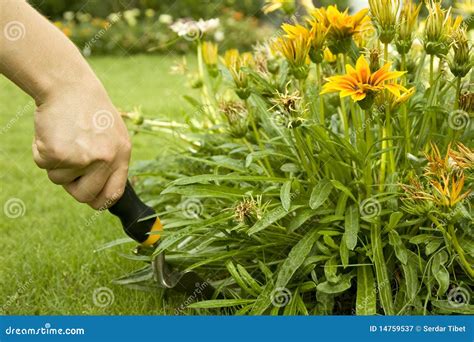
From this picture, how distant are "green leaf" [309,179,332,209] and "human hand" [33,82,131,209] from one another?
509 millimetres

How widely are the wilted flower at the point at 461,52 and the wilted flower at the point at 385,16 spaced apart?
15 cm

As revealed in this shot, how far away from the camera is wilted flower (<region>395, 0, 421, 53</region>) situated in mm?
1736

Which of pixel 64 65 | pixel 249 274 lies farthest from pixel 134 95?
pixel 64 65

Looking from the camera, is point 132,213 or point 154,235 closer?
point 132,213

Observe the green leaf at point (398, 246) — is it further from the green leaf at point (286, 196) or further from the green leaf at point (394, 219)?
the green leaf at point (286, 196)

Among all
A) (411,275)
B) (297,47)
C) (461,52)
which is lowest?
(411,275)

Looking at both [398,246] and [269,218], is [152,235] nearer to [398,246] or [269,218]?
[269,218]

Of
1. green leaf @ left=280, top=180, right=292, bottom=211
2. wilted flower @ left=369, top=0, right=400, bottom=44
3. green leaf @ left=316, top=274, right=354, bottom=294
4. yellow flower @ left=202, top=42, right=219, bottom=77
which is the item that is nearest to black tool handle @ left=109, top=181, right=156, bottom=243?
green leaf @ left=280, top=180, right=292, bottom=211

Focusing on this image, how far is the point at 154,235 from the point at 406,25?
0.79 metres

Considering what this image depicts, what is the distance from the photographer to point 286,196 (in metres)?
1.67

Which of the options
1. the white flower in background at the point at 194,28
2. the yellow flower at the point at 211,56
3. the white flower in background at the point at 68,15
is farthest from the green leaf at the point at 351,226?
the white flower in background at the point at 68,15

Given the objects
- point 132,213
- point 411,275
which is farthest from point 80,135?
point 411,275

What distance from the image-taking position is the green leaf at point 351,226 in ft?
5.40

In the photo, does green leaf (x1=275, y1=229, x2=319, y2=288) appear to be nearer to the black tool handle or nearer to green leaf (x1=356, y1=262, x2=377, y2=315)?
green leaf (x1=356, y1=262, x2=377, y2=315)
